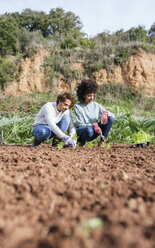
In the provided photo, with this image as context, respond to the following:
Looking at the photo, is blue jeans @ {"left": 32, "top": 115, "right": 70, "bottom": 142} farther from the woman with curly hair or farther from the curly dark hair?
the curly dark hair

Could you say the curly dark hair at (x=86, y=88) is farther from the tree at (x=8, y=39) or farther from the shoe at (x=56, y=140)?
the tree at (x=8, y=39)

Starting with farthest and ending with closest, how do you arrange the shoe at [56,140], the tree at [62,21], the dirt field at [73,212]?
the tree at [62,21] < the shoe at [56,140] < the dirt field at [73,212]

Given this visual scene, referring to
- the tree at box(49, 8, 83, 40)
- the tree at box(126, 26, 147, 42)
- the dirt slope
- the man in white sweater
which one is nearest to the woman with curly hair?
the man in white sweater

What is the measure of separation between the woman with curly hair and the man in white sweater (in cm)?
15

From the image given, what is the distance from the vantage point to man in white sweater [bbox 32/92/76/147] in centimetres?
275

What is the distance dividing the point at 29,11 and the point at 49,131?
25680 mm

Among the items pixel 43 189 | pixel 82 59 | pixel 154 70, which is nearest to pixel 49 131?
pixel 43 189

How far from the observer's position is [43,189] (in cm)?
96

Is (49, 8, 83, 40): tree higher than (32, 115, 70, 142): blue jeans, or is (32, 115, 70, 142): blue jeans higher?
(49, 8, 83, 40): tree

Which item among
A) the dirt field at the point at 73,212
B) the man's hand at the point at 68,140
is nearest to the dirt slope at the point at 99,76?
the man's hand at the point at 68,140

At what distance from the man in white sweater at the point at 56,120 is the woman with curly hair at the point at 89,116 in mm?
147

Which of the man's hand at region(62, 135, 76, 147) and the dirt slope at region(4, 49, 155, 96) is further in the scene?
the dirt slope at region(4, 49, 155, 96)

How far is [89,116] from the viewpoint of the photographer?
A: 3.09 m

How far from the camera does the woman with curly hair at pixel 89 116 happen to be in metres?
3.00
